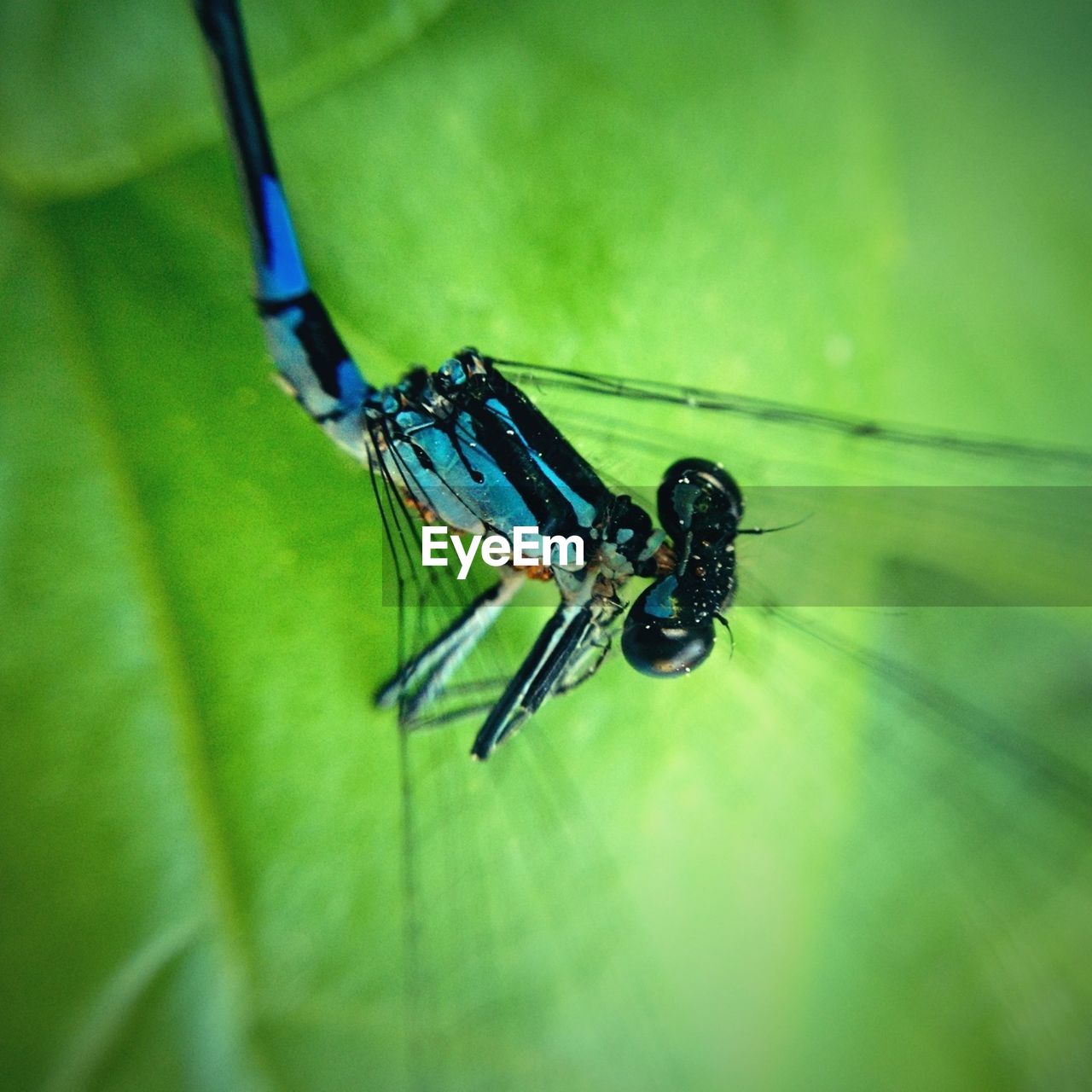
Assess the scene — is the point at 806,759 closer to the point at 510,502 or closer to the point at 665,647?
the point at 665,647

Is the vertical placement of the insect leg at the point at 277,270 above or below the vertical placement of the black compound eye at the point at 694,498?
above

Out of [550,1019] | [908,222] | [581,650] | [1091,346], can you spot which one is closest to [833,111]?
[908,222]

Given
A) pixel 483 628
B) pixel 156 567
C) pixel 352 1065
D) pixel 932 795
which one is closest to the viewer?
pixel 156 567

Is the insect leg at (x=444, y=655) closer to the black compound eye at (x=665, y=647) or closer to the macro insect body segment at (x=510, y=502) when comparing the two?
the macro insect body segment at (x=510, y=502)

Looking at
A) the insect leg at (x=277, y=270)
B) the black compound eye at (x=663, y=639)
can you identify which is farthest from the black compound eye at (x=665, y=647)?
the insect leg at (x=277, y=270)

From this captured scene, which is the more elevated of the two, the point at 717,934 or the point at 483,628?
the point at 483,628

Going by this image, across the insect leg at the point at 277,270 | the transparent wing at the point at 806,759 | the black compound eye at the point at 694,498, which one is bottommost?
the transparent wing at the point at 806,759

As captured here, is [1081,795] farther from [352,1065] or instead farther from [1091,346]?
[352,1065]
